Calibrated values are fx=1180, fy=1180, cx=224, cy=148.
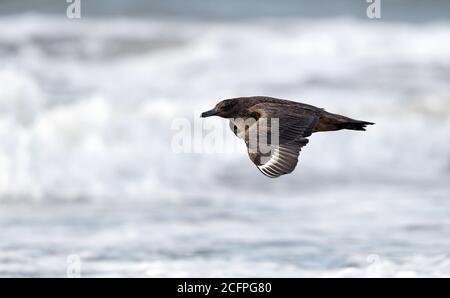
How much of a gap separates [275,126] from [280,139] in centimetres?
16

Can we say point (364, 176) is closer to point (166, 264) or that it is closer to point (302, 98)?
point (302, 98)

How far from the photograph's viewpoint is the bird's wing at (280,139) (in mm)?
6168

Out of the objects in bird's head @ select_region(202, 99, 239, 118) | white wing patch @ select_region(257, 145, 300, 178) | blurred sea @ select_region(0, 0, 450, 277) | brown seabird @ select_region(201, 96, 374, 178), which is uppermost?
blurred sea @ select_region(0, 0, 450, 277)

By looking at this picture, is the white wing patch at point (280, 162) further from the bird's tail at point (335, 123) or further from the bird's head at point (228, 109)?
the bird's head at point (228, 109)

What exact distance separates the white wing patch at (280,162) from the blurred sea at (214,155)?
2.28m

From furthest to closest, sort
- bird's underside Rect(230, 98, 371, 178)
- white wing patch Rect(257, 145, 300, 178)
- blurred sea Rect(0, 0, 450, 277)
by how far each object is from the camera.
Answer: blurred sea Rect(0, 0, 450, 277) < bird's underside Rect(230, 98, 371, 178) < white wing patch Rect(257, 145, 300, 178)

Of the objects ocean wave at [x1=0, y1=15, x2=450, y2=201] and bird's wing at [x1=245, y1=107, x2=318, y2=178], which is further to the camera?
ocean wave at [x1=0, y1=15, x2=450, y2=201]

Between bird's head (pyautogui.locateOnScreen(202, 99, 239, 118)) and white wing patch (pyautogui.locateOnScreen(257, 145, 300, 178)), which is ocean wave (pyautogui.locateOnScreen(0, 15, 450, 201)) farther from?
white wing patch (pyautogui.locateOnScreen(257, 145, 300, 178))

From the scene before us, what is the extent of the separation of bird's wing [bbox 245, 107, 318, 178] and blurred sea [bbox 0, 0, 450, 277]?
2023mm

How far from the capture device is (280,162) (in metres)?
6.21

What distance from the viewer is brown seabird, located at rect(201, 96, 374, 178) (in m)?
6.23

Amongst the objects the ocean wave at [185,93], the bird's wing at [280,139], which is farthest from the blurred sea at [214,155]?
the bird's wing at [280,139]

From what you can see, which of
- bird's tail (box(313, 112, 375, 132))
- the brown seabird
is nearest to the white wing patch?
the brown seabird

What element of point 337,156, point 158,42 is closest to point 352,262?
point 337,156
